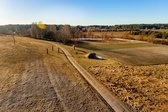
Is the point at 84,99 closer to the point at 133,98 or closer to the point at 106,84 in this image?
the point at 133,98

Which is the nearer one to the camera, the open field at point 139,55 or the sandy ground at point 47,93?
the sandy ground at point 47,93

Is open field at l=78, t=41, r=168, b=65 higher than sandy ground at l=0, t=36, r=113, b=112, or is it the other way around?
sandy ground at l=0, t=36, r=113, b=112

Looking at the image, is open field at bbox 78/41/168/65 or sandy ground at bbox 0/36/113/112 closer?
sandy ground at bbox 0/36/113/112

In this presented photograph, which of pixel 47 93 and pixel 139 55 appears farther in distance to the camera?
pixel 139 55

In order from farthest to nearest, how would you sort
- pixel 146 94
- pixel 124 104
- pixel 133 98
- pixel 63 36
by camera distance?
pixel 63 36 → pixel 146 94 → pixel 133 98 → pixel 124 104

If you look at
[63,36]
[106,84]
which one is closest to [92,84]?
[106,84]

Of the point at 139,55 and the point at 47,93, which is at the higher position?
the point at 47,93

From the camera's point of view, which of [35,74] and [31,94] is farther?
[35,74]

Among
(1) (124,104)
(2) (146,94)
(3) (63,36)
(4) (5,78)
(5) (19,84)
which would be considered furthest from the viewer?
(3) (63,36)

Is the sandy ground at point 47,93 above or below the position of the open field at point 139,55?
above
